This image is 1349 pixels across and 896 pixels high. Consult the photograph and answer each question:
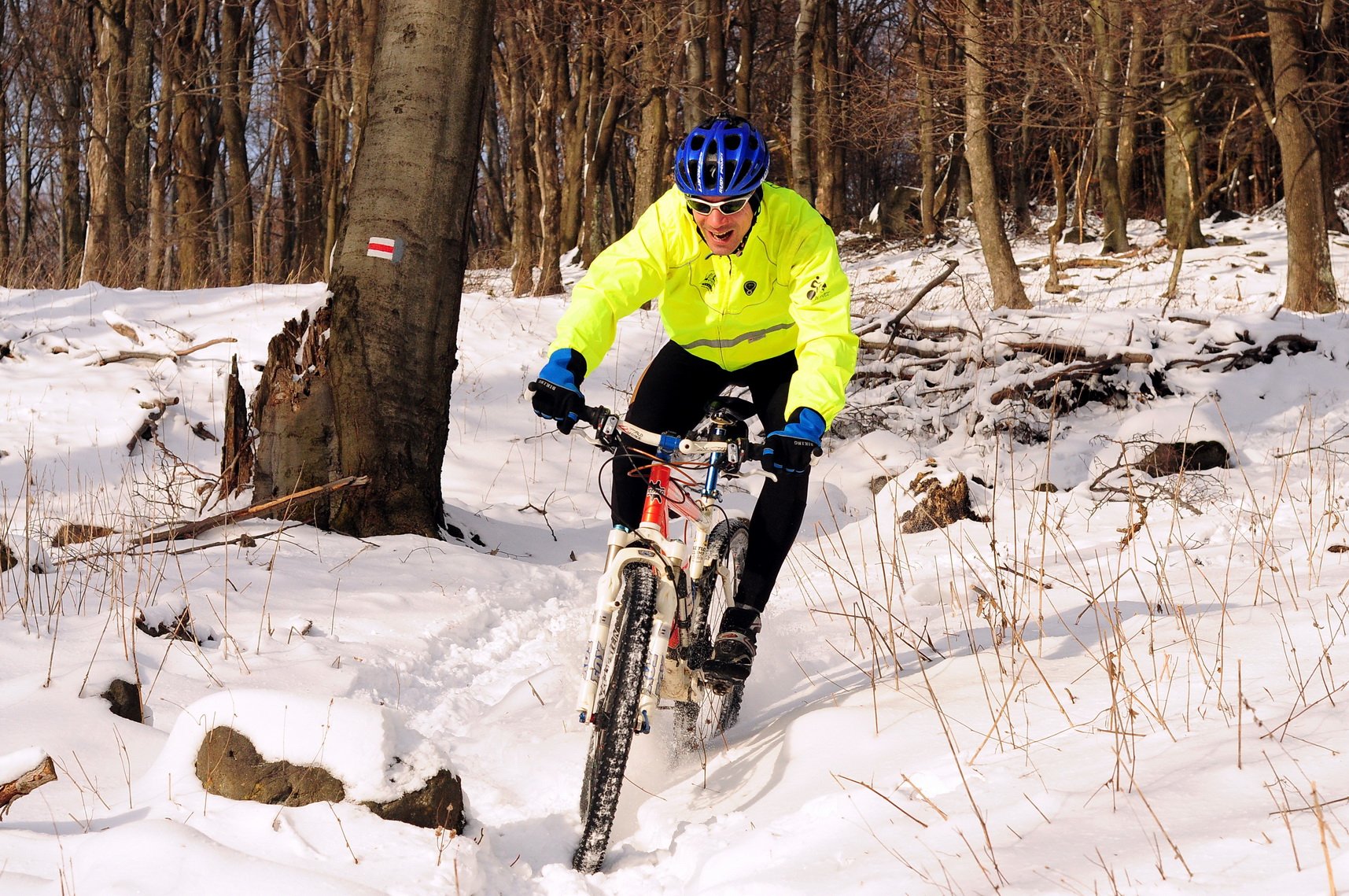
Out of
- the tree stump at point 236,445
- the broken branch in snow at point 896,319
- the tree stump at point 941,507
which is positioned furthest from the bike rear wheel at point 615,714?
the broken branch in snow at point 896,319

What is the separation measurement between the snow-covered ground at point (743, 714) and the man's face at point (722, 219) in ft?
4.64

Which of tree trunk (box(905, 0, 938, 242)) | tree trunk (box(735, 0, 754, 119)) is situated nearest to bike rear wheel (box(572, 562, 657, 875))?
tree trunk (box(905, 0, 938, 242))

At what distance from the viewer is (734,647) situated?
11.1 ft

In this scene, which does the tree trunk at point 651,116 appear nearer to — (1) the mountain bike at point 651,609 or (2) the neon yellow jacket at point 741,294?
(2) the neon yellow jacket at point 741,294

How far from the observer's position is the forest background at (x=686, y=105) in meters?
12.9

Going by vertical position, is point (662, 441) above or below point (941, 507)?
above

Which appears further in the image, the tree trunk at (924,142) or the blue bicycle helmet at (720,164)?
the tree trunk at (924,142)

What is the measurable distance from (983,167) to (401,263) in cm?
932

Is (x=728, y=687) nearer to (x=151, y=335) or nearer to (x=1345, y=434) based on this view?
(x=1345, y=434)

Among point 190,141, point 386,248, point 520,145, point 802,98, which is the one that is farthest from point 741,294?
point 190,141

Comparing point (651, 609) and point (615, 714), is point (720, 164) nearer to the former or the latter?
point (651, 609)

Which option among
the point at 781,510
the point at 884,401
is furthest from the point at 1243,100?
the point at 781,510

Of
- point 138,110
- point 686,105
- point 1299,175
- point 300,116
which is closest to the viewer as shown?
point 1299,175

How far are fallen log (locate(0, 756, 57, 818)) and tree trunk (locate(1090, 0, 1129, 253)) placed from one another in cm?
1286
